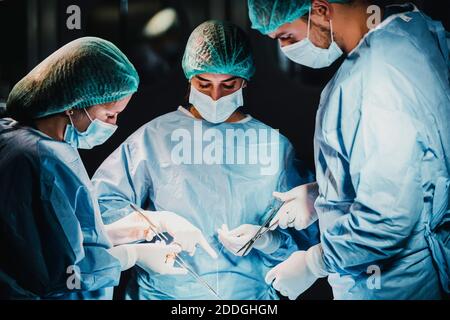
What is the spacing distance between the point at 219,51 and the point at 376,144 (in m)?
0.70

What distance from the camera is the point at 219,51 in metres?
2.17

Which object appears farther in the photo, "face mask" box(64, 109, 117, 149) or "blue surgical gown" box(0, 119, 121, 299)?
"face mask" box(64, 109, 117, 149)

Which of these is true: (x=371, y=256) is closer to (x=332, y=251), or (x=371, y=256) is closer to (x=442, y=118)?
(x=332, y=251)

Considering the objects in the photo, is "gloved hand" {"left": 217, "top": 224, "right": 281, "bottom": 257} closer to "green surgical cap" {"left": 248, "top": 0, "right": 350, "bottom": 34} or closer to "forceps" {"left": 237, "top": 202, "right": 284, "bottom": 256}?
"forceps" {"left": 237, "top": 202, "right": 284, "bottom": 256}

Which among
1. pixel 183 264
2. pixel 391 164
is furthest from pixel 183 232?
pixel 391 164

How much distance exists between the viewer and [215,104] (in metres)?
2.22

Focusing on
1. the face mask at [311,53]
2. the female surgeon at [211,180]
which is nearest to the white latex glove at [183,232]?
the female surgeon at [211,180]

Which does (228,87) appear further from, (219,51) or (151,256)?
(151,256)

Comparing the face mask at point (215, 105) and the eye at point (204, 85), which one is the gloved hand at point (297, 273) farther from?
the eye at point (204, 85)

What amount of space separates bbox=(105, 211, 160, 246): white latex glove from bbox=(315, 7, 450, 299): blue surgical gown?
2.28 ft

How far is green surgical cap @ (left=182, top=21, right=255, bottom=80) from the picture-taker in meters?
2.17

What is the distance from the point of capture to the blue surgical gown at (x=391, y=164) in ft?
6.40

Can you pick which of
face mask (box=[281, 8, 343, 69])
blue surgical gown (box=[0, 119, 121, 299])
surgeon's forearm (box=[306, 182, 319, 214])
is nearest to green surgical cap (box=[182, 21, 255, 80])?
face mask (box=[281, 8, 343, 69])
